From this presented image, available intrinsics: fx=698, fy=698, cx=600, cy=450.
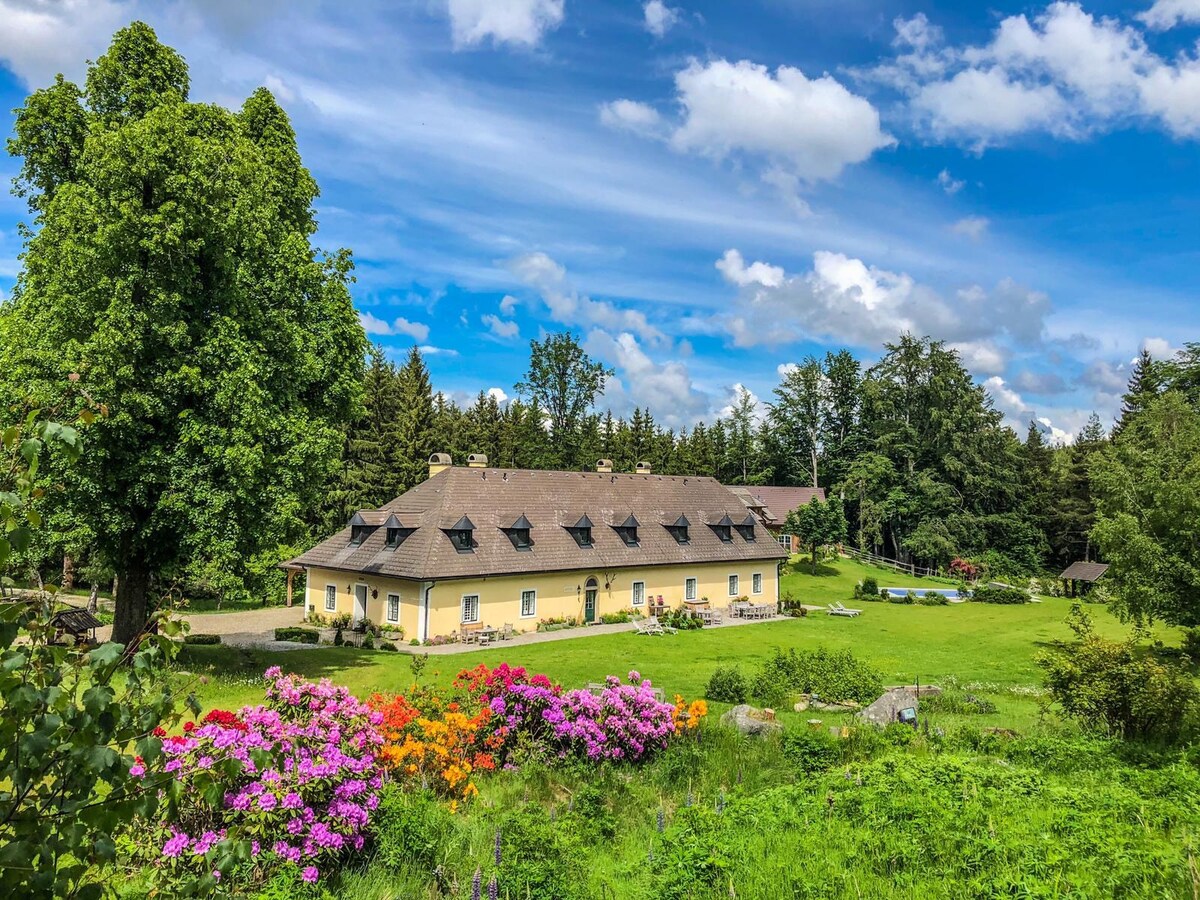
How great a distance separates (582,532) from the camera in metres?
34.4

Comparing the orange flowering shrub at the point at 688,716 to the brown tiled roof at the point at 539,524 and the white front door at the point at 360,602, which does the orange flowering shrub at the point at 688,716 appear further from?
the white front door at the point at 360,602

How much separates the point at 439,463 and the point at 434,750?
88.5ft

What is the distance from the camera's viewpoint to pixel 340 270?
22344 mm

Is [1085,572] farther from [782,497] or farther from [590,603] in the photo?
[590,603]

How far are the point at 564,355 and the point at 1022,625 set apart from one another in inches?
1770

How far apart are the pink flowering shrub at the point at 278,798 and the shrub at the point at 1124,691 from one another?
11091 millimetres

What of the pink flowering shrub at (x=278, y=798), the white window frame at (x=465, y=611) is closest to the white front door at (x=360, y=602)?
the white window frame at (x=465, y=611)

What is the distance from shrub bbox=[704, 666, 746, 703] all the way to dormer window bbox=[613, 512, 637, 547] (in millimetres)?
18803

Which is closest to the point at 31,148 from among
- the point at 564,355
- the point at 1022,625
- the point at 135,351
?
the point at 135,351

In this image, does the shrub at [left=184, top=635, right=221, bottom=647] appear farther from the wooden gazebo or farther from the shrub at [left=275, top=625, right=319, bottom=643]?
the wooden gazebo

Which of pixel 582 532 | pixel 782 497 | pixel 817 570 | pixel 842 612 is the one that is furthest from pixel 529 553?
pixel 782 497

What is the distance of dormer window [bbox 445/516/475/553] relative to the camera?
29.2 metres

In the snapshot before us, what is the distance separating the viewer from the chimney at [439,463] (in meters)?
34.8

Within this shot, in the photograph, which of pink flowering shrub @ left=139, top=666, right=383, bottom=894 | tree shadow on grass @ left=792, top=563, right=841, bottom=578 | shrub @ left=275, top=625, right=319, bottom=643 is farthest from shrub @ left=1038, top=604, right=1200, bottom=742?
tree shadow on grass @ left=792, top=563, right=841, bottom=578
